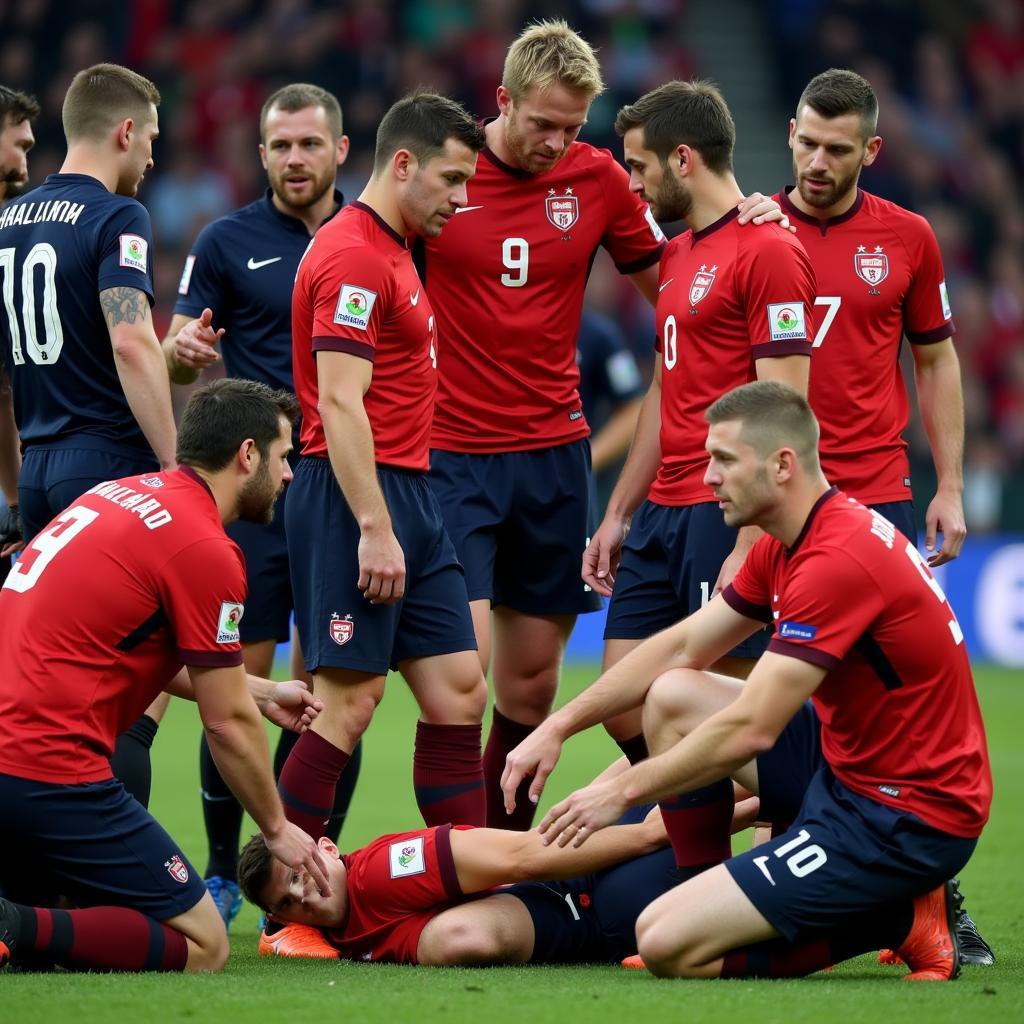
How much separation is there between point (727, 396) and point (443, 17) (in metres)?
13.2

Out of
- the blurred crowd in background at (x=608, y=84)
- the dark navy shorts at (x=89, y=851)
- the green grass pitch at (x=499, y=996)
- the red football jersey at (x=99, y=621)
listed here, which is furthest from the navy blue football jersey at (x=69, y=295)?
the blurred crowd in background at (x=608, y=84)

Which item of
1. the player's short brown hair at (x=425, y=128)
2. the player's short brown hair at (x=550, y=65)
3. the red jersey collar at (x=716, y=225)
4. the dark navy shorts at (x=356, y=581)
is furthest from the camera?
the player's short brown hair at (x=550, y=65)

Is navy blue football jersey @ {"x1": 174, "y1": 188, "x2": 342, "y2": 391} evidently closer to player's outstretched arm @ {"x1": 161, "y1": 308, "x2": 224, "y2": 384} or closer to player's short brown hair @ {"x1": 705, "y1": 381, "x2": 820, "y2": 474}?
player's outstretched arm @ {"x1": 161, "y1": 308, "x2": 224, "y2": 384}

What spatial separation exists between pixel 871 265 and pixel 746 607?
4.90 feet

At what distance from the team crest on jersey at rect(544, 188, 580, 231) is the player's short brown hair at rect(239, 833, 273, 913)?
232 cm

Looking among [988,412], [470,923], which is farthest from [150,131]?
[988,412]

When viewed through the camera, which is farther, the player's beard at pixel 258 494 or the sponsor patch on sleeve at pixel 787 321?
the sponsor patch on sleeve at pixel 787 321

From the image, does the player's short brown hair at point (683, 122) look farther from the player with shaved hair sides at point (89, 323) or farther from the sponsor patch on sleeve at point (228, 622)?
the sponsor patch on sleeve at point (228, 622)

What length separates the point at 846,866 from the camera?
176 inches

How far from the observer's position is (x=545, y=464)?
20.1 feet

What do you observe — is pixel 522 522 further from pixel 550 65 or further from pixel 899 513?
pixel 550 65

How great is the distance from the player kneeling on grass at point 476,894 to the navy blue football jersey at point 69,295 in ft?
5.21

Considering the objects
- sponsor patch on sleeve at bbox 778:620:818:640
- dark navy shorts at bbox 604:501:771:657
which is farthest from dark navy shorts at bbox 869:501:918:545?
sponsor patch on sleeve at bbox 778:620:818:640

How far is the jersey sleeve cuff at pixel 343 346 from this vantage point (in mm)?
5172
